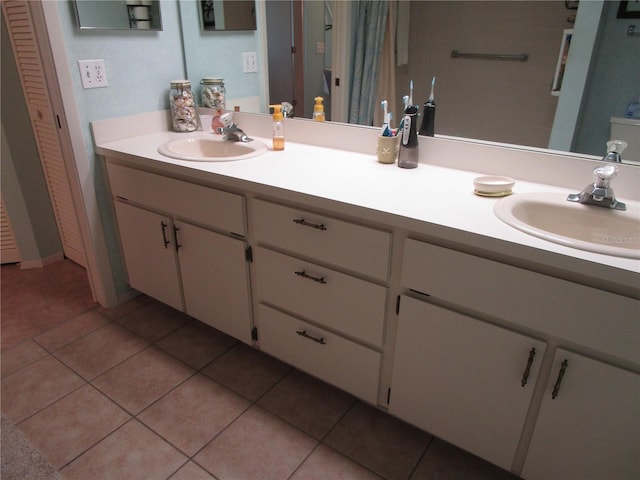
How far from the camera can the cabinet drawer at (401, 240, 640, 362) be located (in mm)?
1015

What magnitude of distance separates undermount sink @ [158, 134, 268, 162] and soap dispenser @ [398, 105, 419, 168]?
590 millimetres

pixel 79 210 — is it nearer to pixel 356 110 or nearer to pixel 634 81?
pixel 356 110

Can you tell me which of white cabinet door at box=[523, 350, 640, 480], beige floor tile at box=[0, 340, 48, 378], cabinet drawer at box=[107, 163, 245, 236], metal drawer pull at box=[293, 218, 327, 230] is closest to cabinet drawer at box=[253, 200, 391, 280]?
metal drawer pull at box=[293, 218, 327, 230]

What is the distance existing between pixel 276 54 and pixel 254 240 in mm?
956

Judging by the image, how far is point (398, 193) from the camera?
1401mm

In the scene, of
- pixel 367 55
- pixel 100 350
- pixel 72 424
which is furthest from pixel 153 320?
pixel 367 55

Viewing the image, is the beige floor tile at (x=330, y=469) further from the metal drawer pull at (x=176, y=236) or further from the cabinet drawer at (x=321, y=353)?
the metal drawer pull at (x=176, y=236)

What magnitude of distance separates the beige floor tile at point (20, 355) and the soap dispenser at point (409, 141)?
1.77 meters

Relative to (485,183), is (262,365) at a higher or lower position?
lower

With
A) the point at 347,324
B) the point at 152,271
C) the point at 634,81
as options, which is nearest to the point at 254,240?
the point at 347,324

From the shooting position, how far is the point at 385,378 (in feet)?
4.91

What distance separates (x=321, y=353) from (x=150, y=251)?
98 cm

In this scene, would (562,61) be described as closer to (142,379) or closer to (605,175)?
(605,175)

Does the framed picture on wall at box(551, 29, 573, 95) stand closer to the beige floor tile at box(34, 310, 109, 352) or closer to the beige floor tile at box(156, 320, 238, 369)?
the beige floor tile at box(156, 320, 238, 369)
